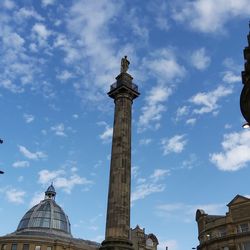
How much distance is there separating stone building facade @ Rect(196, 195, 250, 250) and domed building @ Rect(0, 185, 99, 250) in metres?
26.0

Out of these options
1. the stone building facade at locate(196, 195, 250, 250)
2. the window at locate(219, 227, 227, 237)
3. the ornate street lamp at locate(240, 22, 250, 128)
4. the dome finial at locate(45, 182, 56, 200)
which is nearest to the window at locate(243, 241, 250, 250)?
the stone building facade at locate(196, 195, 250, 250)

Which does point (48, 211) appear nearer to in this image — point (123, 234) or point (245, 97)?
point (123, 234)

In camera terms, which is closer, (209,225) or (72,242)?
(209,225)

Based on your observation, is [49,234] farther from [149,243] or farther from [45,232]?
[149,243]

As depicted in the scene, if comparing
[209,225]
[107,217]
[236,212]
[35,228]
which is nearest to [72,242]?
[35,228]

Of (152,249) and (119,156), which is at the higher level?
(152,249)

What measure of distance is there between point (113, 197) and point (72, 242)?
42381 mm

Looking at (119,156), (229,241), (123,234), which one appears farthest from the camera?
(229,241)

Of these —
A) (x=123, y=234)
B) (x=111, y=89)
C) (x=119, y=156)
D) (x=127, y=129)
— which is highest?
(x=111, y=89)

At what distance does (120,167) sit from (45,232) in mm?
45922

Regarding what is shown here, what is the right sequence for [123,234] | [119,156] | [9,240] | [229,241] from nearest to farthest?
[123,234]
[119,156]
[229,241]
[9,240]

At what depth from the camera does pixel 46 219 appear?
76.9 meters

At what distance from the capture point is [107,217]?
1215 inches

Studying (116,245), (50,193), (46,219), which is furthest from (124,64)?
(50,193)
